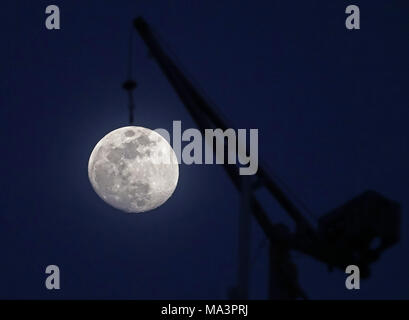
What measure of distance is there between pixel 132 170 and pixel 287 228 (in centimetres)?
467

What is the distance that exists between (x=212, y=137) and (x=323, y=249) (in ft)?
14.4

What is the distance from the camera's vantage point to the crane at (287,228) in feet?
61.7

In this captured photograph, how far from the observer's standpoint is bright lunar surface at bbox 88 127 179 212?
22.2 metres

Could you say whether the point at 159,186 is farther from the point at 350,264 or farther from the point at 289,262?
the point at 350,264

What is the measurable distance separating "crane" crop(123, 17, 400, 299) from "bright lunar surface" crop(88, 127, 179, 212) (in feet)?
4.21

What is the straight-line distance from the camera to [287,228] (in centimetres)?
2195

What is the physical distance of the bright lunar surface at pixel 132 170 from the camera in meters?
22.2

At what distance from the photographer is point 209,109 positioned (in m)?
22.0

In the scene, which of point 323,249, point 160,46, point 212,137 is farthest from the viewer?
point 160,46

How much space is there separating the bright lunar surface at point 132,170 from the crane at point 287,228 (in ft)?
4.21

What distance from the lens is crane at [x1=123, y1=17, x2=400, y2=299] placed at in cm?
1880

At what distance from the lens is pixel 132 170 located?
879 inches
